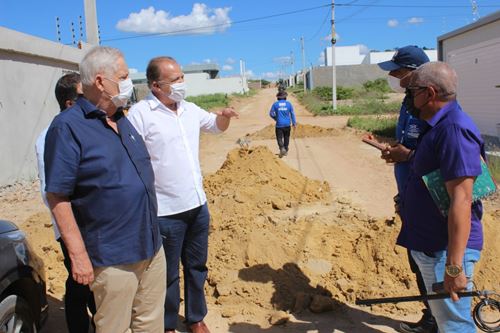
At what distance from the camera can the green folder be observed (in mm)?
2385

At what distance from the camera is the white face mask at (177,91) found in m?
3.23

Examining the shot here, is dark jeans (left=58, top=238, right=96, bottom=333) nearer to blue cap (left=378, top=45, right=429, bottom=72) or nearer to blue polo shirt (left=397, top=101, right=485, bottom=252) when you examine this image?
blue polo shirt (left=397, top=101, right=485, bottom=252)

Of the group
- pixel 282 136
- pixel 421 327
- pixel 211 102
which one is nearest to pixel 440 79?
pixel 421 327

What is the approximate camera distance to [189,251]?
11.7 feet

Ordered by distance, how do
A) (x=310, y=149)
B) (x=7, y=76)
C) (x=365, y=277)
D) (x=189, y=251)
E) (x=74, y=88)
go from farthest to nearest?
1. (x=310, y=149)
2. (x=7, y=76)
3. (x=365, y=277)
4. (x=189, y=251)
5. (x=74, y=88)

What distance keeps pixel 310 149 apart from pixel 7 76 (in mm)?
8320

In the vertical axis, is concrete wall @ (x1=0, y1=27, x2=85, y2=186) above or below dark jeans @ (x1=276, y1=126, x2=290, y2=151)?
above

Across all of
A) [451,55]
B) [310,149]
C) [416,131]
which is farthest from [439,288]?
[451,55]

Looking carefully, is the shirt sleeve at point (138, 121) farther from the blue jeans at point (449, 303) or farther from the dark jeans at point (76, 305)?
the blue jeans at point (449, 303)

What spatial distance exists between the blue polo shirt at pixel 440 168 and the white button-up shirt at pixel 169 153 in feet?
4.64

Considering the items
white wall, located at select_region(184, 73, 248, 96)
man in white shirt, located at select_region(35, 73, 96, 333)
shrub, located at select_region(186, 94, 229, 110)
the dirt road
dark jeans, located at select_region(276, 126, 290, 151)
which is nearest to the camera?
man in white shirt, located at select_region(35, 73, 96, 333)

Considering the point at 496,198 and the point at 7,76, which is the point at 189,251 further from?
the point at 7,76

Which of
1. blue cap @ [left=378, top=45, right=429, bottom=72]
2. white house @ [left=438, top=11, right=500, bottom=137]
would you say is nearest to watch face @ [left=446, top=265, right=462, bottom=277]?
blue cap @ [left=378, top=45, right=429, bottom=72]

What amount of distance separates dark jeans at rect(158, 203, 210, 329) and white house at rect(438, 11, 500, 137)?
11.5m
